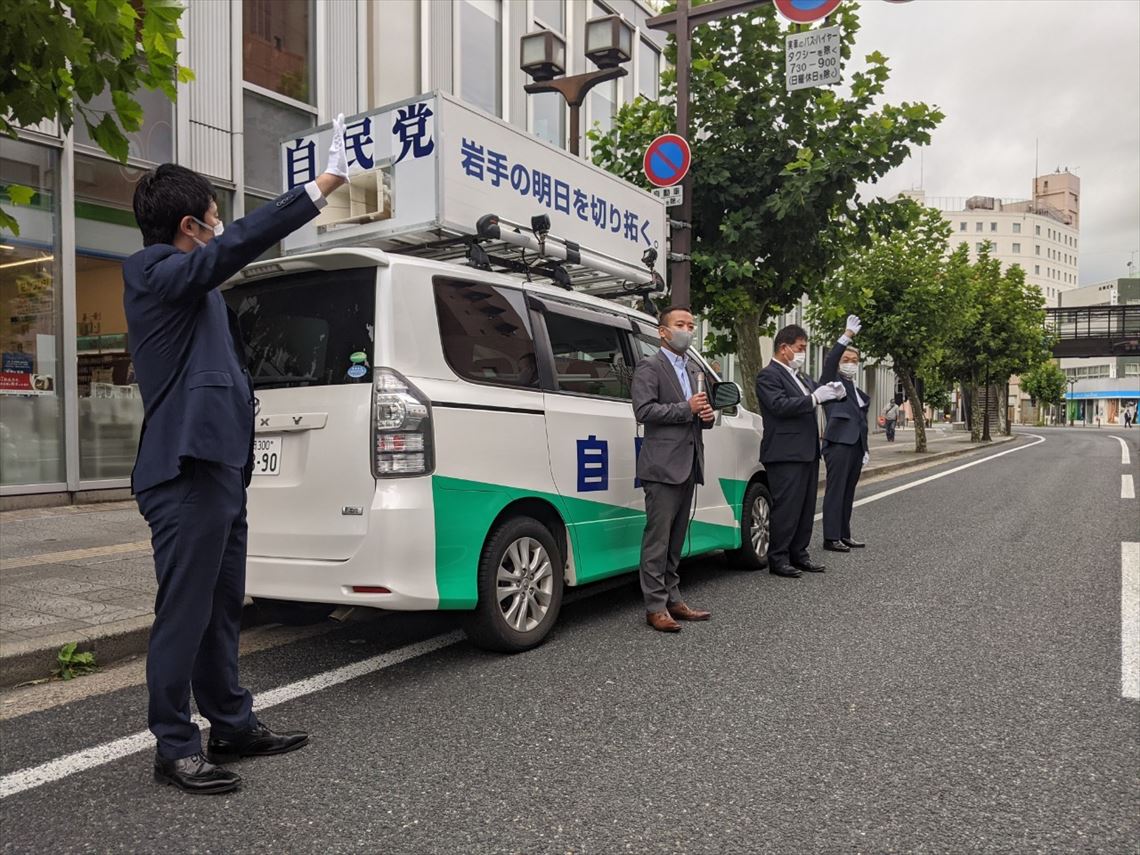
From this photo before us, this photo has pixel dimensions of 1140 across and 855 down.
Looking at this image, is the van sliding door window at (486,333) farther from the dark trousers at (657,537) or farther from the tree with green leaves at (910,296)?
the tree with green leaves at (910,296)

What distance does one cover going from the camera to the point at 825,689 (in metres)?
3.82

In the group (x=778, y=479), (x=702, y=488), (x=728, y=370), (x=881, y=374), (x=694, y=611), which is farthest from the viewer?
(x=881, y=374)

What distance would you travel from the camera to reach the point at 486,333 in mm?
4242

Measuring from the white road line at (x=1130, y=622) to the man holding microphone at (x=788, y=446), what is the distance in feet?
6.47

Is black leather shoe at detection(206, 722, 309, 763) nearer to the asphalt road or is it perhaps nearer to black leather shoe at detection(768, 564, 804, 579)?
the asphalt road

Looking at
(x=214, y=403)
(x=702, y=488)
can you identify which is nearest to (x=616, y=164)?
(x=702, y=488)

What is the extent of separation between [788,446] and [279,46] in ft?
30.3

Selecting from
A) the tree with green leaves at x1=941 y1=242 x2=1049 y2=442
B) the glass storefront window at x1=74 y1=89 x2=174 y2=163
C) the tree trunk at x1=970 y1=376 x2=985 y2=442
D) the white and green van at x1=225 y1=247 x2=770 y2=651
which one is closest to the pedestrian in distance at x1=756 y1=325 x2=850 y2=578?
the white and green van at x1=225 y1=247 x2=770 y2=651

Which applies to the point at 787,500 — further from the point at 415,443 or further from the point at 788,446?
the point at 415,443

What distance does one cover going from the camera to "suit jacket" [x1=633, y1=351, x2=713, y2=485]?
482 centimetres

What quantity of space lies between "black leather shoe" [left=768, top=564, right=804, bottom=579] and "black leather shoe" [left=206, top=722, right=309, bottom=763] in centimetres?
418

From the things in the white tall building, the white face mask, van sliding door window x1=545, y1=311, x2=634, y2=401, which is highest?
the white tall building

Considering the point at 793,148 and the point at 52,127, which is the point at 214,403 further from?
the point at 793,148

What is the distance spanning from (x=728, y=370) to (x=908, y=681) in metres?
25.4
